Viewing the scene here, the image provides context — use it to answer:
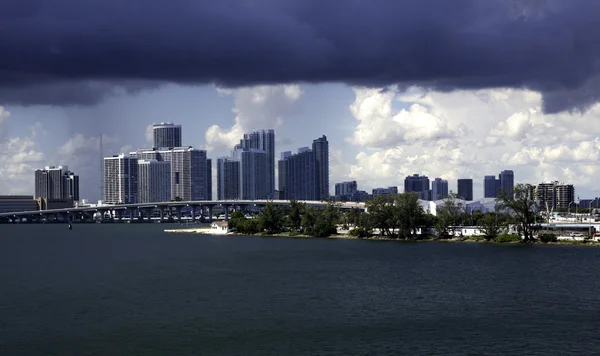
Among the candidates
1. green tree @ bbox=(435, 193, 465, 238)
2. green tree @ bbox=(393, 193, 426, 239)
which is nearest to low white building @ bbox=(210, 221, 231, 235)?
green tree @ bbox=(393, 193, 426, 239)

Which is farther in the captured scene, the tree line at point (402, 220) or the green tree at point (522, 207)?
the tree line at point (402, 220)

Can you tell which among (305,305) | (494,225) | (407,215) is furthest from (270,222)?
(305,305)

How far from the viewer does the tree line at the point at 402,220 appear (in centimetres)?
11975

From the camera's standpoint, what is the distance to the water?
139 ft

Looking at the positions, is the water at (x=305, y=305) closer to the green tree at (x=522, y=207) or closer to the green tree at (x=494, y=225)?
the green tree at (x=522, y=207)

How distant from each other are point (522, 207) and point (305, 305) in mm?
71628

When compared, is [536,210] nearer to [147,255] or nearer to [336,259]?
[336,259]

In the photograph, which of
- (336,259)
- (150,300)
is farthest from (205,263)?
(150,300)

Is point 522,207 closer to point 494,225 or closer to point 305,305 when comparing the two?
point 494,225

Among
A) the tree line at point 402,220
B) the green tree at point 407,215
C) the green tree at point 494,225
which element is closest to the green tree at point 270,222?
the tree line at point 402,220

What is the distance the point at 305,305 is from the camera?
5481 centimetres

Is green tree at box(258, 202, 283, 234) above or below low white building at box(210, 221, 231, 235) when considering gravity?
above

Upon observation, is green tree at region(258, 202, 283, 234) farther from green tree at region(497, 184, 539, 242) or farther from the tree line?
green tree at region(497, 184, 539, 242)

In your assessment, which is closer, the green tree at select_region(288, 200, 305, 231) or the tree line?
the tree line
